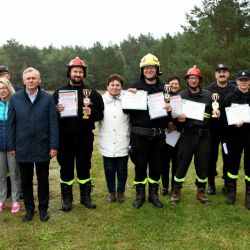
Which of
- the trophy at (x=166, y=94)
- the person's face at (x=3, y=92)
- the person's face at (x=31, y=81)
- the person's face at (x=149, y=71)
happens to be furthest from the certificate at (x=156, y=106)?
the person's face at (x=3, y=92)

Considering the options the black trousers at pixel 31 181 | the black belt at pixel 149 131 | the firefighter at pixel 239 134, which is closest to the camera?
the black trousers at pixel 31 181

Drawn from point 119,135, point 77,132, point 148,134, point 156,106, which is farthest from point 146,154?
point 77,132

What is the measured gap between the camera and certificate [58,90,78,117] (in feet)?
19.8

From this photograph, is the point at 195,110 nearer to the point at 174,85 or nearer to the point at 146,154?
the point at 174,85

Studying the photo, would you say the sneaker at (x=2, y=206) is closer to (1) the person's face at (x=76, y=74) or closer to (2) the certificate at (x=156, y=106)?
(1) the person's face at (x=76, y=74)

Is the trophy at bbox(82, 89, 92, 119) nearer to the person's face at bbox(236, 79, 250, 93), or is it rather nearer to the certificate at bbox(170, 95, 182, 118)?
the certificate at bbox(170, 95, 182, 118)

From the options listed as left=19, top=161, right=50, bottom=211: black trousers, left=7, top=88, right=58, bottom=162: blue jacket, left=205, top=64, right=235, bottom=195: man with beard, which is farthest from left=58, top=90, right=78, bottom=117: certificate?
left=205, top=64, right=235, bottom=195: man with beard

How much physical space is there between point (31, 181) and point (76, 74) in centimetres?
192

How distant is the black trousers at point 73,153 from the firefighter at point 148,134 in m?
0.80

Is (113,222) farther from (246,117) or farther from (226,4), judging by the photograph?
(226,4)

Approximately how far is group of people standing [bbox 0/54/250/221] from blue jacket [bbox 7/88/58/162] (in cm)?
2

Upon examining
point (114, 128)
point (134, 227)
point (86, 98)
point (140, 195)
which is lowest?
point (134, 227)

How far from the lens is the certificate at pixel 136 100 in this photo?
244 inches

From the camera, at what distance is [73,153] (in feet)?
20.9
